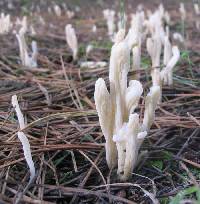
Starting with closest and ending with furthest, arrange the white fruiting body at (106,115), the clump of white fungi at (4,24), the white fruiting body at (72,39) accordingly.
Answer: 1. the white fruiting body at (106,115)
2. the white fruiting body at (72,39)
3. the clump of white fungi at (4,24)

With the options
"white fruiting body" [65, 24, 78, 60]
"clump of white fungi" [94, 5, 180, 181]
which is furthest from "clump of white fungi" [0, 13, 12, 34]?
"clump of white fungi" [94, 5, 180, 181]

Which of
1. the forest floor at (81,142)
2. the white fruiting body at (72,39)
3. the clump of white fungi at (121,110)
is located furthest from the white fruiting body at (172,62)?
the white fruiting body at (72,39)

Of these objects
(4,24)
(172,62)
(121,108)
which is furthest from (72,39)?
(121,108)

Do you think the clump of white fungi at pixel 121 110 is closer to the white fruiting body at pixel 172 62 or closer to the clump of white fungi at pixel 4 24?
the white fruiting body at pixel 172 62

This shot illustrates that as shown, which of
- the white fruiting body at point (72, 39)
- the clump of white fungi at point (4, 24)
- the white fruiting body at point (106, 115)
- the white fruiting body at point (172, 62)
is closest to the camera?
the white fruiting body at point (106, 115)

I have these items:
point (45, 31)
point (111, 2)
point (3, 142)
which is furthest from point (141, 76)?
point (111, 2)

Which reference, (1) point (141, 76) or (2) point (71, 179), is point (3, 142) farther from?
(1) point (141, 76)

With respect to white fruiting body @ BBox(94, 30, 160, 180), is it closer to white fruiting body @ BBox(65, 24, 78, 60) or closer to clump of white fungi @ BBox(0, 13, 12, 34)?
white fruiting body @ BBox(65, 24, 78, 60)

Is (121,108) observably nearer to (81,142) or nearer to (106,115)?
(106,115)
